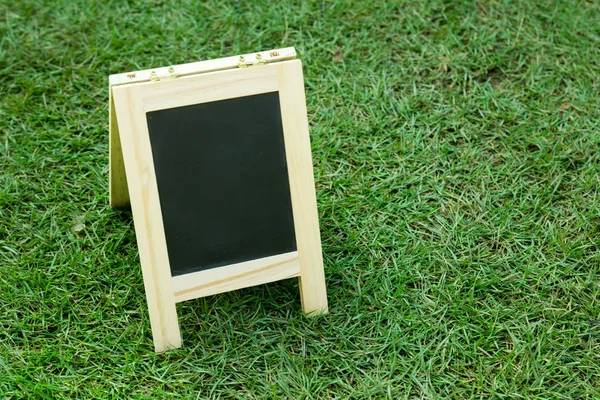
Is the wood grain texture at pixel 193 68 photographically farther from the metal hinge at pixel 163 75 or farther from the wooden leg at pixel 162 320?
the wooden leg at pixel 162 320

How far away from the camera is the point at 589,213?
11.3 ft

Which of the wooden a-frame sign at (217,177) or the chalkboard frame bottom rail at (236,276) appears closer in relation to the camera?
the wooden a-frame sign at (217,177)

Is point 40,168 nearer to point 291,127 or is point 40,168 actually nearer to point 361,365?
point 291,127

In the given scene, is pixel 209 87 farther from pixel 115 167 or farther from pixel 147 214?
pixel 115 167

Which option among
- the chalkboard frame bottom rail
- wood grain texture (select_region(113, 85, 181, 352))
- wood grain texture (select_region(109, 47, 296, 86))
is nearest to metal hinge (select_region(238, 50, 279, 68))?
wood grain texture (select_region(109, 47, 296, 86))

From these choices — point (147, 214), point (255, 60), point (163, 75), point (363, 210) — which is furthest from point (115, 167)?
point (363, 210)

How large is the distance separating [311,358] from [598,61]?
2499 millimetres

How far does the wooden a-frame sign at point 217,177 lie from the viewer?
2.71 metres

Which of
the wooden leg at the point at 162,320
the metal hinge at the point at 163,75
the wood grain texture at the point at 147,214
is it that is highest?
the metal hinge at the point at 163,75

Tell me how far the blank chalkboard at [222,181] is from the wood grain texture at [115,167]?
0.90 feet

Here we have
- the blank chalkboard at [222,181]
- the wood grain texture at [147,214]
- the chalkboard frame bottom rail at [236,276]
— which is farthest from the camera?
the chalkboard frame bottom rail at [236,276]

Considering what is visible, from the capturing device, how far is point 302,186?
288cm

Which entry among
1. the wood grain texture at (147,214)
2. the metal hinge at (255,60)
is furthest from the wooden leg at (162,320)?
the metal hinge at (255,60)

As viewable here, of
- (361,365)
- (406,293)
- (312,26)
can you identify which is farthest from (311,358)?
(312,26)
